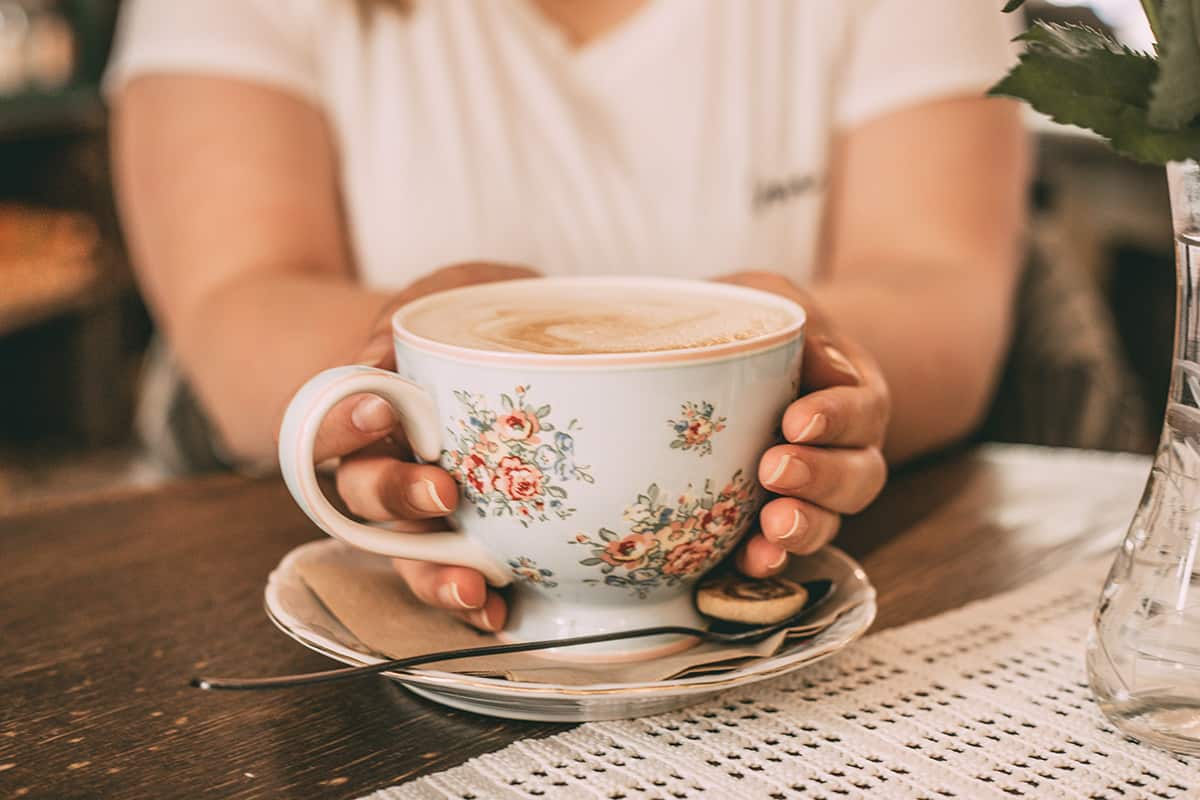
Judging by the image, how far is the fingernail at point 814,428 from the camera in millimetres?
452

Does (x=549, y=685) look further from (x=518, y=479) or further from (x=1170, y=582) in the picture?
(x=1170, y=582)

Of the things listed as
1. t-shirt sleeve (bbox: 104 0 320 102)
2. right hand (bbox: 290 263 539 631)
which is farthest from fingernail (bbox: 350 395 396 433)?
t-shirt sleeve (bbox: 104 0 320 102)

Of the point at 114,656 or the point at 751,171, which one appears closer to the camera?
the point at 114,656

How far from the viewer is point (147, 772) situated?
0.38 metres

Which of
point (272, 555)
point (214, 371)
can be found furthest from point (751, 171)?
point (272, 555)

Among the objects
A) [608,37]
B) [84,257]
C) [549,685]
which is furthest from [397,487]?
[84,257]

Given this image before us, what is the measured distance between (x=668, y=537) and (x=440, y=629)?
0.11 m

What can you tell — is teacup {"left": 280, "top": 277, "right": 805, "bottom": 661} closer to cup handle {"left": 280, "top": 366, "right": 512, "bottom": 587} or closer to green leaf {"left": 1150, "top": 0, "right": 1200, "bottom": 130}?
cup handle {"left": 280, "top": 366, "right": 512, "bottom": 587}

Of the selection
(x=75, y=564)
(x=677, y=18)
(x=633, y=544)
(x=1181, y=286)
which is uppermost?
(x=677, y=18)

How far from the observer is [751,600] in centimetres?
47

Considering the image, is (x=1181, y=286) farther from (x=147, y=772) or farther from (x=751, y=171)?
(x=751, y=171)

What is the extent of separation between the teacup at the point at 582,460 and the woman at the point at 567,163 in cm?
39

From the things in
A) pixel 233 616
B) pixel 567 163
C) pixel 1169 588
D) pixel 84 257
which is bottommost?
pixel 84 257

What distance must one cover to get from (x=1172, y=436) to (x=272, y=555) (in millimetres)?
456
